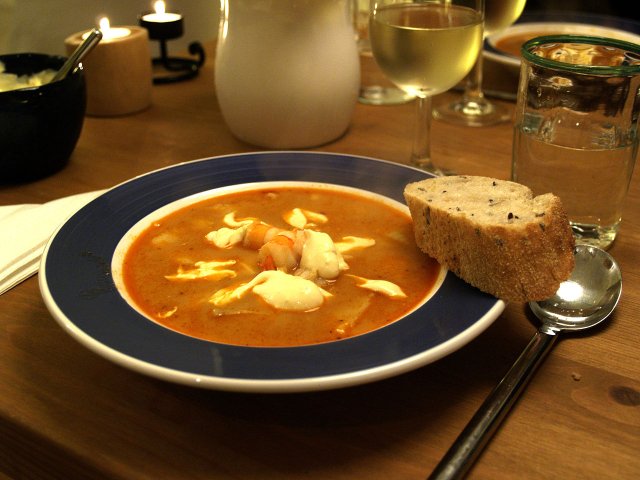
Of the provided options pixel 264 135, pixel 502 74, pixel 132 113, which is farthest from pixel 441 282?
pixel 502 74

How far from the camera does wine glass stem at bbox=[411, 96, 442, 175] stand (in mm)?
1627

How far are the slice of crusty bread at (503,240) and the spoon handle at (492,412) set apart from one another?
0.08 metres

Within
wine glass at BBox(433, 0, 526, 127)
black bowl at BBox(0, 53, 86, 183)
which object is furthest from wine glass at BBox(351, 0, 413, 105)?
black bowl at BBox(0, 53, 86, 183)

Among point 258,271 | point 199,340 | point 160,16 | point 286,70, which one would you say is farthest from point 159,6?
point 199,340

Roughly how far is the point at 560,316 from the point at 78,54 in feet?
4.27

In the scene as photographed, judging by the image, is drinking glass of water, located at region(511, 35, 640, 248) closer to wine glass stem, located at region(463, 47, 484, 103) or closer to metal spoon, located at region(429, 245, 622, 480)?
metal spoon, located at region(429, 245, 622, 480)

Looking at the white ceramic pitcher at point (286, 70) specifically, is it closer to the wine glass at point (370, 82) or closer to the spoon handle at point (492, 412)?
the wine glass at point (370, 82)

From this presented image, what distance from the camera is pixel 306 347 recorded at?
0.85 meters

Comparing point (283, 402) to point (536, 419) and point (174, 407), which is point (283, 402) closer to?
point (174, 407)

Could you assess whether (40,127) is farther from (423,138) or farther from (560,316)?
(560,316)

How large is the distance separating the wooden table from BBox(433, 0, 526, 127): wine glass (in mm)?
939

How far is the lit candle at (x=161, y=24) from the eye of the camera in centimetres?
231

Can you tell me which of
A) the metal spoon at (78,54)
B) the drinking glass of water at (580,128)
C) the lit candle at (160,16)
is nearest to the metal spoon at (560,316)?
the drinking glass of water at (580,128)

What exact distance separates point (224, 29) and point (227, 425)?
1.13 m
